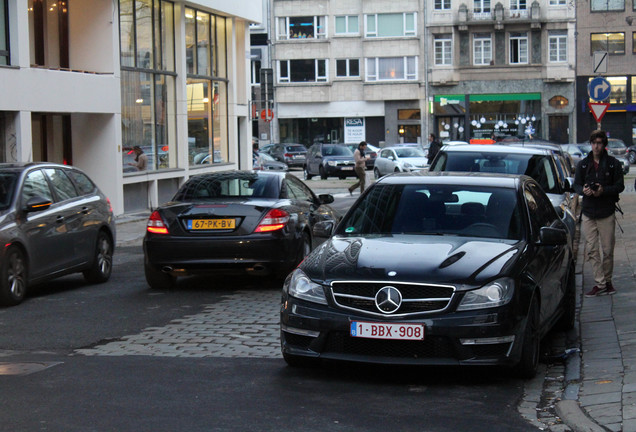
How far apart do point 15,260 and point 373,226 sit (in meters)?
4.76

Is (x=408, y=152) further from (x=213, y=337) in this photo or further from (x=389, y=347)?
(x=389, y=347)

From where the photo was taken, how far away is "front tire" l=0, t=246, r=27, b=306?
35.2 feet

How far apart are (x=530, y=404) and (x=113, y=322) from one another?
478 centimetres

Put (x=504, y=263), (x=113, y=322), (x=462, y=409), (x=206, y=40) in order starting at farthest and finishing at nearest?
(x=206, y=40), (x=113, y=322), (x=504, y=263), (x=462, y=409)

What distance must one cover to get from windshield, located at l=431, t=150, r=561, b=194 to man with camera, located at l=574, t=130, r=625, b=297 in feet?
7.19

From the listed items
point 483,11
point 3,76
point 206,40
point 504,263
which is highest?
point 483,11

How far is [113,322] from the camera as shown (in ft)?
32.4

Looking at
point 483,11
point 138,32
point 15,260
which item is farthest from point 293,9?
point 15,260

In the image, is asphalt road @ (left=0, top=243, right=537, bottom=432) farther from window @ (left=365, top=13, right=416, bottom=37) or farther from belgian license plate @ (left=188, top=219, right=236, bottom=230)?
window @ (left=365, top=13, right=416, bottom=37)

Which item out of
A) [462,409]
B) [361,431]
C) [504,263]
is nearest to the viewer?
[361,431]

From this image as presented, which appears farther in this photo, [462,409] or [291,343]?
[291,343]

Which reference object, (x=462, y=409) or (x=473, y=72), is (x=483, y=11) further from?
(x=462, y=409)

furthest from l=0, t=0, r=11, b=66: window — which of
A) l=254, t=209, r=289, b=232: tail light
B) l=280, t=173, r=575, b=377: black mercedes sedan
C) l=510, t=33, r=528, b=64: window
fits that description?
l=510, t=33, r=528, b=64: window

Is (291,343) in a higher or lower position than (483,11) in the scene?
lower
